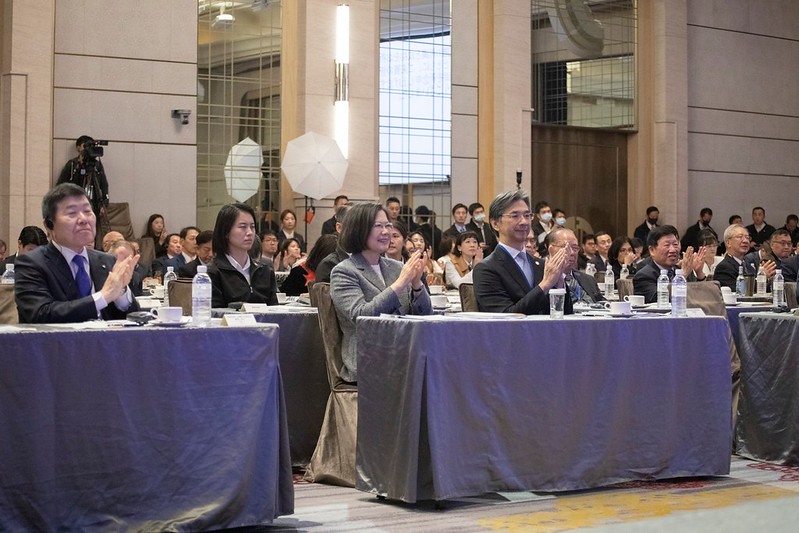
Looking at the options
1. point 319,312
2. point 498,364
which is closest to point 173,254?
point 319,312

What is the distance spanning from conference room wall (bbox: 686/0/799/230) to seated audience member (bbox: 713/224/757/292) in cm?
839

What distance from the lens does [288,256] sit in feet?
33.0

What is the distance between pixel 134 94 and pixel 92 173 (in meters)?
1.21

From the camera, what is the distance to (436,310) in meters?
5.94

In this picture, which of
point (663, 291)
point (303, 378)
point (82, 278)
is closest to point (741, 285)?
point (663, 291)

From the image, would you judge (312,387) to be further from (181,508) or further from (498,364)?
(181,508)

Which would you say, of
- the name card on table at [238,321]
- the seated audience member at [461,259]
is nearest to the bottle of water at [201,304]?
the name card on table at [238,321]

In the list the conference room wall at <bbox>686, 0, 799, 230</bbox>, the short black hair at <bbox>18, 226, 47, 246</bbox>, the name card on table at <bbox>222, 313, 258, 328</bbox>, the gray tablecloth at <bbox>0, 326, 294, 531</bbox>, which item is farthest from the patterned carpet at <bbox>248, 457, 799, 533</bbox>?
the conference room wall at <bbox>686, 0, 799, 230</bbox>

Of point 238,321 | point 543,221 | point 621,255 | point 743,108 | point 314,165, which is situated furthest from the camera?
point 743,108

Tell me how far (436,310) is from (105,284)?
2340 millimetres

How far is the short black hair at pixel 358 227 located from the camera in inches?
184

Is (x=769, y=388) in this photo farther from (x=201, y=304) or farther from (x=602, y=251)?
(x=602, y=251)

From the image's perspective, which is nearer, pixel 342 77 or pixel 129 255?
pixel 129 255

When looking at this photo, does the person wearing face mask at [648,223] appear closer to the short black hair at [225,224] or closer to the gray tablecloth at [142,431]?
the short black hair at [225,224]
